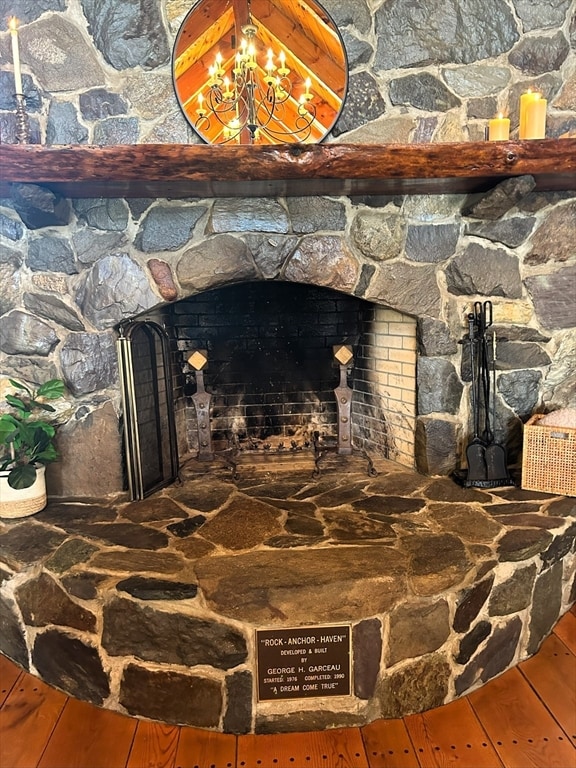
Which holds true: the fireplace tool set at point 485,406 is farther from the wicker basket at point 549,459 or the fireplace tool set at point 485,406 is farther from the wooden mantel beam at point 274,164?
the wooden mantel beam at point 274,164

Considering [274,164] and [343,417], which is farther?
[343,417]

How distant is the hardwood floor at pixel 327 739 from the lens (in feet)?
4.56

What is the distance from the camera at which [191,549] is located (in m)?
1.74

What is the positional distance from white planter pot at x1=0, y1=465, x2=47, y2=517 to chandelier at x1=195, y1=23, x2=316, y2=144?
1.56m

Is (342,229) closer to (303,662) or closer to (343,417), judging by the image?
(343,417)

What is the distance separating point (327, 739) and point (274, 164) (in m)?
1.77

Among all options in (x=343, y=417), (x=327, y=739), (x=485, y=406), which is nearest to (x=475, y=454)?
(x=485, y=406)

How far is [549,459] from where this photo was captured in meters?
2.08

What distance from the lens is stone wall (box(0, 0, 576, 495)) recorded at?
195 centimetres

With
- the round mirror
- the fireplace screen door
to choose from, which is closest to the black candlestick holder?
the round mirror

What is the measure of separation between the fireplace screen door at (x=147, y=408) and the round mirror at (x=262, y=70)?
35.4 inches

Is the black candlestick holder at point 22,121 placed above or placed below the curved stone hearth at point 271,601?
above

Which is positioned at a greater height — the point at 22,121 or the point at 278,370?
the point at 22,121

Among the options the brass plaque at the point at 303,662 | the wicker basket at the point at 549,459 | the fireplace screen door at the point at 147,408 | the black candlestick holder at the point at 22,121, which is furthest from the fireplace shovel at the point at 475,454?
the black candlestick holder at the point at 22,121
